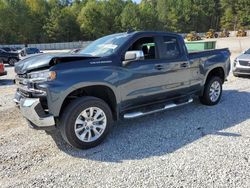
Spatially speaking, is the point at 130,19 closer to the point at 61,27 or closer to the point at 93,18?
the point at 93,18

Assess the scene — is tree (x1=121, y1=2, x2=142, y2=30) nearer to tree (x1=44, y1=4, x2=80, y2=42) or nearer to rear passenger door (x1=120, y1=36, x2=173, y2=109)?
tree (x1=44, y1=4, x2=80, y2=42)

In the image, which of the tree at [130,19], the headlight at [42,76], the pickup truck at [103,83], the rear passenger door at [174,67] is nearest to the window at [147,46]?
the pickup truck at [103,83]

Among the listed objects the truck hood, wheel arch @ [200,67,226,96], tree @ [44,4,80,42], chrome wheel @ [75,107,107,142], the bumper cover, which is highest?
tree @ [44,4,80,42]

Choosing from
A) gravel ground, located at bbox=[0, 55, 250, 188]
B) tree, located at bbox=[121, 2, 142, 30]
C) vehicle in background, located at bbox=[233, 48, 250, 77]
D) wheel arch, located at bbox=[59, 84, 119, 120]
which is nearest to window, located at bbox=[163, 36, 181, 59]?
gravel ground, located at bbox=[0, 55, 250, 188]

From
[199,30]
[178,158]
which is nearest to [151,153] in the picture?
[178,158]

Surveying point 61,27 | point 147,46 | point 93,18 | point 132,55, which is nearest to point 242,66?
point 147,46

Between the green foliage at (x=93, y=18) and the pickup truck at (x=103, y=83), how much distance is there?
221 feet

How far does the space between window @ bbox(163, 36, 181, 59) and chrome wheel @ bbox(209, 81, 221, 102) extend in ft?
5.03

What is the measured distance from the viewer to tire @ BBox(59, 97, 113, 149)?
13.5ft

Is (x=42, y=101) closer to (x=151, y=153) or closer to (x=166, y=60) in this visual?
(x=151, y=153)

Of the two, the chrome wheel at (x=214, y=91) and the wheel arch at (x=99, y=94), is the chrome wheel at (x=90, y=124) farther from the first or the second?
the chrome wheel at (x=214, y=91)

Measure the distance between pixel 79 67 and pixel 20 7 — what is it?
8008cm

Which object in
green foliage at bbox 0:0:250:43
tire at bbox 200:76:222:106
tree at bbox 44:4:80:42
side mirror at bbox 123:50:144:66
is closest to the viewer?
side mirror at bbox 123:50:144:66

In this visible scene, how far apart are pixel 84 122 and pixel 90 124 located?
0.11 m
